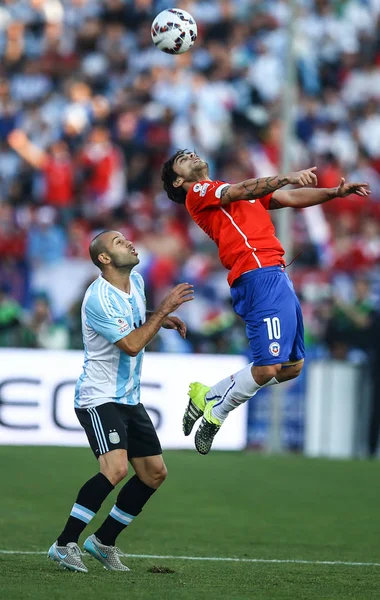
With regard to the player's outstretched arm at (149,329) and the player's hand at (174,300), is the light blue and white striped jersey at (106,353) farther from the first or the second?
the player's hand at (174,300)

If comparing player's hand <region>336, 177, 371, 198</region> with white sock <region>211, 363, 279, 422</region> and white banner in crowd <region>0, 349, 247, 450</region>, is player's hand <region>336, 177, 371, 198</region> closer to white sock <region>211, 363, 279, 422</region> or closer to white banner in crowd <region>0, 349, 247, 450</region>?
white sock <region>211, 363, 279, 422</region>

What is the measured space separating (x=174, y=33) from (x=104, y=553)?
3.62 m

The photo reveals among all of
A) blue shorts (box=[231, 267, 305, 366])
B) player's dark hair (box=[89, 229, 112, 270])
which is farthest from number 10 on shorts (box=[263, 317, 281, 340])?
player's dark hair (box=[89, 229, 112, 270])

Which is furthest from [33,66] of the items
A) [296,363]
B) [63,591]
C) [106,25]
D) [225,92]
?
[63,591]

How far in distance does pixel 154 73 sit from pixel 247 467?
9676 mm

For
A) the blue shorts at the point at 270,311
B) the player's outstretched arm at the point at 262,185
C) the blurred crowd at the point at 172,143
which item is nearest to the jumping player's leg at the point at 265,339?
the blue shorts at the point at 270,311

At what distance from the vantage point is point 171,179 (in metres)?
8.34

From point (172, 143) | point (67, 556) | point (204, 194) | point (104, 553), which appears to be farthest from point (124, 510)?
point (172, 143)

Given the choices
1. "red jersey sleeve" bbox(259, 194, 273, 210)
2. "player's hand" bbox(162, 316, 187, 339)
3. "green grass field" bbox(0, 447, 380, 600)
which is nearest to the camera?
"green grass field" bbox(0, 447, 380, 600)

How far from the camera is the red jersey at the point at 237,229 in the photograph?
8117 millimetres

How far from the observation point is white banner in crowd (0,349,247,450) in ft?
50.8

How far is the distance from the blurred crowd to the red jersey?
27.5 ft

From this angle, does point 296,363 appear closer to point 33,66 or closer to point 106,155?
point 106,155

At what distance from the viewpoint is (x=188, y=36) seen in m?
8.62
